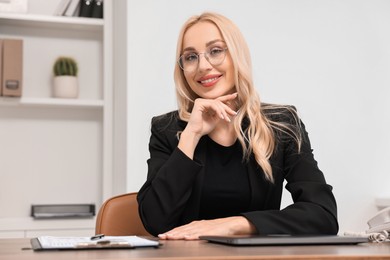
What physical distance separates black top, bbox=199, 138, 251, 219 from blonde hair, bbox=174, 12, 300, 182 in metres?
0.05

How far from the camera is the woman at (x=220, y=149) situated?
1.71 m

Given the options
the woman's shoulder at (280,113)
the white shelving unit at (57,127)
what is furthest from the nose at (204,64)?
the white shelving unit at (57,127)

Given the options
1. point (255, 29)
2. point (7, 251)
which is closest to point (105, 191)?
point (255, 29)

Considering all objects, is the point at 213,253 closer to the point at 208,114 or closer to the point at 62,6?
the point at 208,114

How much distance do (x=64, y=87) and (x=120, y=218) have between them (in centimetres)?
175

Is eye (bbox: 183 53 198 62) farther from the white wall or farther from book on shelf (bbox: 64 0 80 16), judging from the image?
book on shelf (bbox: 64 0 80 16)

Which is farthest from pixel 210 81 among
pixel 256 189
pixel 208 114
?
pixel 256 189

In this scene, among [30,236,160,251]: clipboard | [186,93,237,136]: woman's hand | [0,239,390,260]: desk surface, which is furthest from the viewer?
[186,93,237,136]: woman's hand

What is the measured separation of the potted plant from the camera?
3.41 meters

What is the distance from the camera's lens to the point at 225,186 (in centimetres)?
186

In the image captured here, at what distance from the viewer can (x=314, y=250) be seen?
1020 mm

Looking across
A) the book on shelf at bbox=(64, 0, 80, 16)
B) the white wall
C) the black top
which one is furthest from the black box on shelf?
the black top

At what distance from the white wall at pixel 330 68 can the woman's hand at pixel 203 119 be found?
1.19 m

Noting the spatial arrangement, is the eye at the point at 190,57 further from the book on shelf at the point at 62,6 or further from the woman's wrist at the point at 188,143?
the book on shelf at the point at 62,6
